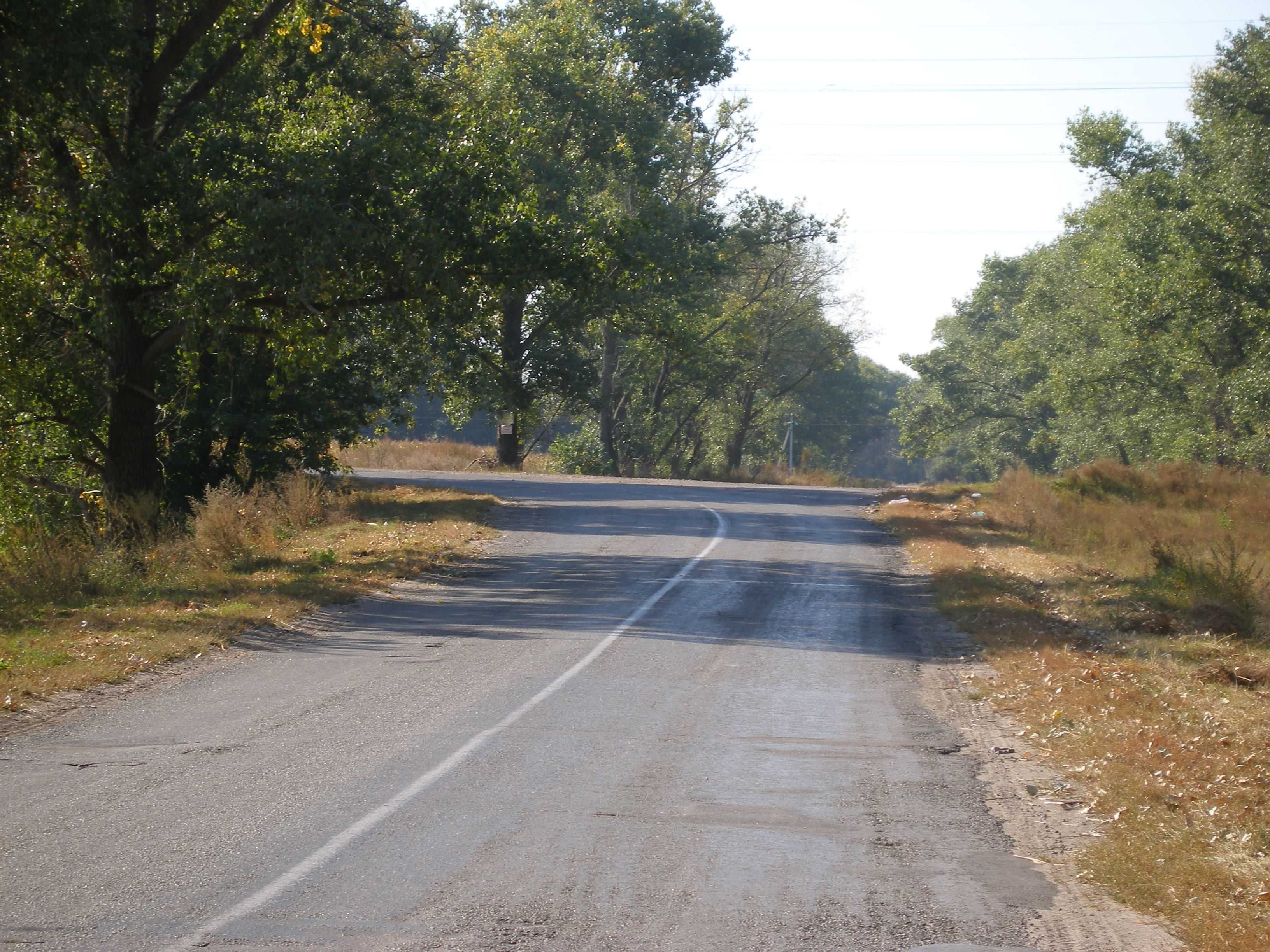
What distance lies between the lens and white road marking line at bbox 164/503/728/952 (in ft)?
16.7

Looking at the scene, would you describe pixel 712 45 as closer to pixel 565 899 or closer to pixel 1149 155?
pixel 1149 155

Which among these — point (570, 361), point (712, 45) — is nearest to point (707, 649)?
point (570, 361)

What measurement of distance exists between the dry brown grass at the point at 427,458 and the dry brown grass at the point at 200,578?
72.0ft

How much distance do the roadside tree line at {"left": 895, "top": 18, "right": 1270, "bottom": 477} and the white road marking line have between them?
23976 mm

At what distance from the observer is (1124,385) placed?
4088cm

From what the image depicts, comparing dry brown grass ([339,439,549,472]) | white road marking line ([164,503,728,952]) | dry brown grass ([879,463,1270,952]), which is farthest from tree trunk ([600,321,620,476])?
white road marking line ([164,503,728,952])

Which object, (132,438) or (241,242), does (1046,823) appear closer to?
(241,242)

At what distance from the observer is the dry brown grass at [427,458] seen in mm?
46719

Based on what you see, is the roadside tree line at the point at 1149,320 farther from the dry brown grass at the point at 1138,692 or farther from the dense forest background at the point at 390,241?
the dry brown grass at the point at 1138,692

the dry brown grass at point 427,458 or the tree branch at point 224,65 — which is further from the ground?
the tree branch at point 224,65

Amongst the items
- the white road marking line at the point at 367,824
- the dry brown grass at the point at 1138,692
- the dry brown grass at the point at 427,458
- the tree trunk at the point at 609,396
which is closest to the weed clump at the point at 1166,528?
the dry brown grass at the point at 1138,692

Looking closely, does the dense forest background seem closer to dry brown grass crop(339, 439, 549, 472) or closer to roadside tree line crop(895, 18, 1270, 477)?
roadside tree line crop(895, 18, 1270, 477)

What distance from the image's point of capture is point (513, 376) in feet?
123

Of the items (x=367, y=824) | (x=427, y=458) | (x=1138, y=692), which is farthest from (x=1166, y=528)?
(x=427, y=458)
